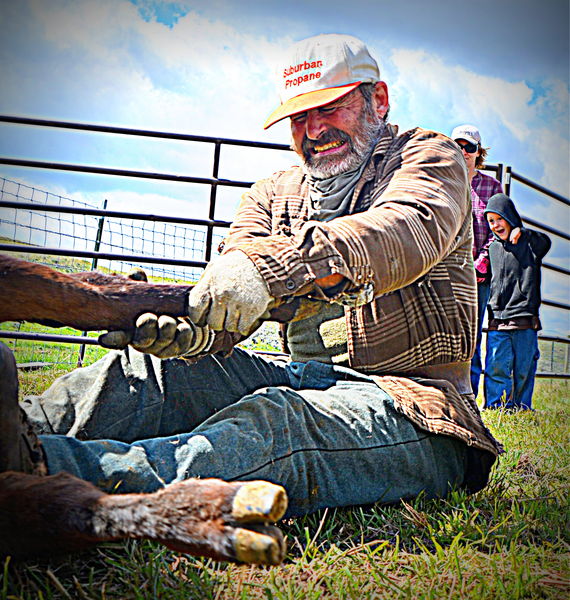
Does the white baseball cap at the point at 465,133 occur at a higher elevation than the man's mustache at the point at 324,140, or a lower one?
higher

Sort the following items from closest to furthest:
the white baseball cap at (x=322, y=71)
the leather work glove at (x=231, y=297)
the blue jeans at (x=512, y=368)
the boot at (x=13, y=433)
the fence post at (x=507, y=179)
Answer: the boot at (x=13, y=433)
the leather work glove at (x=231, y=297)
the white baseball cap at (x=322, y=71)
the blue jeans at (x=512, y=368)
the fence post at (x=507, y=179)

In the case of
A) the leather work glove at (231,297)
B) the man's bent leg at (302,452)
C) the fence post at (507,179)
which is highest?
the fence post at (507,179)

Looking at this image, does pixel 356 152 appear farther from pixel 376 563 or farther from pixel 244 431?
pixel 376 563

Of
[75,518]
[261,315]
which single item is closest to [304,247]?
[261,315]

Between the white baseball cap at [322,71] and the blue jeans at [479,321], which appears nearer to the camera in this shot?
the white baseball cap at [322,71]

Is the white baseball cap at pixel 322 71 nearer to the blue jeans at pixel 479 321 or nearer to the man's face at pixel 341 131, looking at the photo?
the man's face at pixel 341 131

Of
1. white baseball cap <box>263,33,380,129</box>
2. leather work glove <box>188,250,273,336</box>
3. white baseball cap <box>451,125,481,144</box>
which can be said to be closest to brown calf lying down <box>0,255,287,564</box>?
leather work glove <box>188,250,273,336</box>

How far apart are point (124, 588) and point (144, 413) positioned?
0.66m

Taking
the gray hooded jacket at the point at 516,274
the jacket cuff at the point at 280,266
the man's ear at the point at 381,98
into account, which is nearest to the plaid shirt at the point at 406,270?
the jacket cuff at the point at 280,266

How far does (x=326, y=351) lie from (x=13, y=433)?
117 centimetres

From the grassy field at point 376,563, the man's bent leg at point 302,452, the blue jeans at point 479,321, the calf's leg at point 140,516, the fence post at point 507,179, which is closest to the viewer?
the calf's leg at point 140,516

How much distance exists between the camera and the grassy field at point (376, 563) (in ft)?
4.28

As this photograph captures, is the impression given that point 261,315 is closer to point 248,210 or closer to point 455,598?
point 455,598

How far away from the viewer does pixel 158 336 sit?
1656mm
